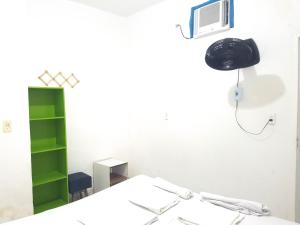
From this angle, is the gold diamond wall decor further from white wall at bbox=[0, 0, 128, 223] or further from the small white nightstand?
the small white nightstand

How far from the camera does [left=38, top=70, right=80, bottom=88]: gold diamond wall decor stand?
2553 millimetres

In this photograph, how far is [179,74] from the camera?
2.63 meters

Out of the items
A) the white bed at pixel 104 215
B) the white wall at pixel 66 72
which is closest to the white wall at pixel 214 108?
the white wall at pixel 66 72

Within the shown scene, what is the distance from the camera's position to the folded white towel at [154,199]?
1480 mm

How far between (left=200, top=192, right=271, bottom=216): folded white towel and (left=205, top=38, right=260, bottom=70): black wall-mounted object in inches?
43.9

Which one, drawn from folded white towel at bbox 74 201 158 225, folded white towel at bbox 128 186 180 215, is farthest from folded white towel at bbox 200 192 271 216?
folded white towel at bbox 74 201 158 225

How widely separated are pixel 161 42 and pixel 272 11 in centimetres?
131

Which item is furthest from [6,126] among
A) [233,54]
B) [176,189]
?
[233,54]

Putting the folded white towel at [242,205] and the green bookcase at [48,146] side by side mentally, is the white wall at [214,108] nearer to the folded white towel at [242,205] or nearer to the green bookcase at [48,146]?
the folded white towel at [242,205]

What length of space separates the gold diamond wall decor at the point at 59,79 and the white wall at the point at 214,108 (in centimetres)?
89

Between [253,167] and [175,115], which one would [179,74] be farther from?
Answer: [253,167]

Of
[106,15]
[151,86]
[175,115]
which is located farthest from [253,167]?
[106,15]

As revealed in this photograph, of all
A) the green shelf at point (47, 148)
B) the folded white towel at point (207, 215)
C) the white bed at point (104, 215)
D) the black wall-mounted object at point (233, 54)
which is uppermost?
the black wall-mounted object at point (233, 54)

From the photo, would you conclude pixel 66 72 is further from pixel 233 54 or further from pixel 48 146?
pixel 233 54
